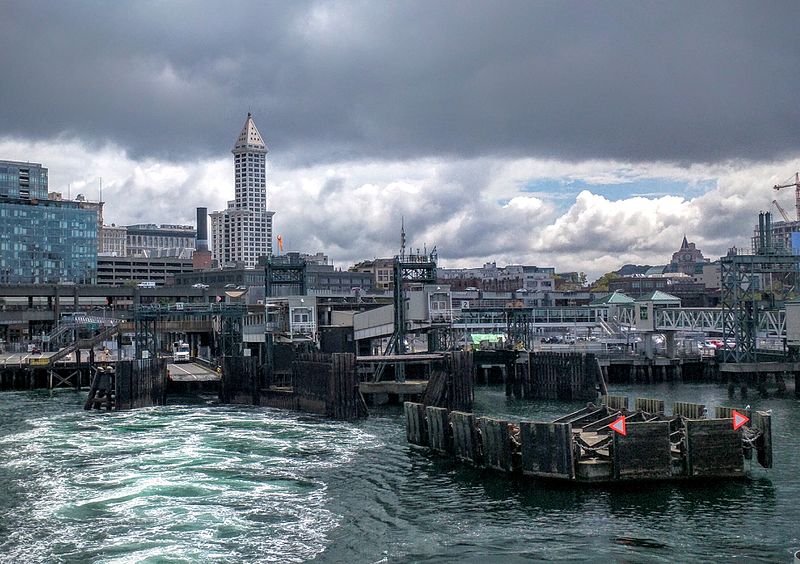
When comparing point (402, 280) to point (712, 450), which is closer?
point (712, 450)

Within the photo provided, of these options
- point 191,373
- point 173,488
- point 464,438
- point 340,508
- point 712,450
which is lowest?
point 340,508

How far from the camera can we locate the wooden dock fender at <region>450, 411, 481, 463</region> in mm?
47531

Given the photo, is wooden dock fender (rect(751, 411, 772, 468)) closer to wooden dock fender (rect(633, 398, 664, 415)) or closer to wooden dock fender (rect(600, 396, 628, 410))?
wooden dock fender (rect(633, 398, 664, 415))

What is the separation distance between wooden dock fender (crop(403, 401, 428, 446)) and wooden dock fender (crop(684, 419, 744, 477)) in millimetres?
17697

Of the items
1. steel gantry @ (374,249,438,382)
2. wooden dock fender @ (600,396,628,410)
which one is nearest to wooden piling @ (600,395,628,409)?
wooden dock fender @ (600,396,628,410)

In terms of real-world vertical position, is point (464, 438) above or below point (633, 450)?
above

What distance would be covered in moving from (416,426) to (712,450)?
1919 centimetres

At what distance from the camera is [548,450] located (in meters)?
42.8

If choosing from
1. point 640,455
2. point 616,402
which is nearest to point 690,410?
point 616,402

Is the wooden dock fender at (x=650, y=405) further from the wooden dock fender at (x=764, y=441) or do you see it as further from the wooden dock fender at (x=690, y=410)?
the wooden dock fender at (x=764, y=441)

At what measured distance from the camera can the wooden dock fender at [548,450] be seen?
42.2m

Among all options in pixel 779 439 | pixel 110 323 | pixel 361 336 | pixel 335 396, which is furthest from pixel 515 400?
pixel 110 323

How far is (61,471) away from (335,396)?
24.8 metres

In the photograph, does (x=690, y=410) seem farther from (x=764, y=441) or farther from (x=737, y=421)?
(x=737, y=421)
